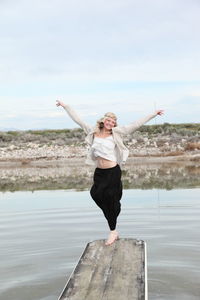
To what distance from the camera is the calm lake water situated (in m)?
8.32

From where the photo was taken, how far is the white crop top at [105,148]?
854cm

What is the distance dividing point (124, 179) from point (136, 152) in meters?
15.3

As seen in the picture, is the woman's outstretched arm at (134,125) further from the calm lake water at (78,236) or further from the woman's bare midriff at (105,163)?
the calm lake water at (78,236)

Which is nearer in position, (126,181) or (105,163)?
(105,163)

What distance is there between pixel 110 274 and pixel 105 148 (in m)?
2.09

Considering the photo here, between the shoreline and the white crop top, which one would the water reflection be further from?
the white crop top

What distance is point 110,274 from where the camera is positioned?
23.3ft

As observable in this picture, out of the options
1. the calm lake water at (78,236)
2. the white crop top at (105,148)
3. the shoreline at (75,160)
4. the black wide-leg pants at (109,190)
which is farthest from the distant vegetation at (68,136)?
the white crop top at (105,148)

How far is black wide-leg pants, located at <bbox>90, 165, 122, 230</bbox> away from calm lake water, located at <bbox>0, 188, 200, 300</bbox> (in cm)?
111

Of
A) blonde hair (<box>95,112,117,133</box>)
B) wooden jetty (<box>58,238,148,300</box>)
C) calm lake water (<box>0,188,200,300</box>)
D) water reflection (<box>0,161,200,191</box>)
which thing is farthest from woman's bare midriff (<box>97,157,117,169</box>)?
water reflection (<box>0,161,200,191</box>)

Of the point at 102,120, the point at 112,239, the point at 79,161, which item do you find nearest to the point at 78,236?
the point at 112,239

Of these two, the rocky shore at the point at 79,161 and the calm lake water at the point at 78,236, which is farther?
the rocky shore at the point at 79,161

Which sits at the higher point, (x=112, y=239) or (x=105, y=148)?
(x=105, y=148)

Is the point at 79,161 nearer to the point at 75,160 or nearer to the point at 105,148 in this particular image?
the point at 75,160
